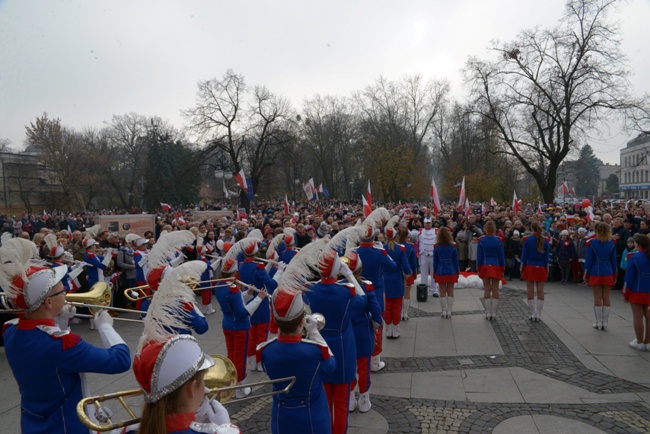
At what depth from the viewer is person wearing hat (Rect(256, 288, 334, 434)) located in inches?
138

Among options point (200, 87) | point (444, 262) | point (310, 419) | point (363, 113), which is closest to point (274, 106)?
point (200, 87)

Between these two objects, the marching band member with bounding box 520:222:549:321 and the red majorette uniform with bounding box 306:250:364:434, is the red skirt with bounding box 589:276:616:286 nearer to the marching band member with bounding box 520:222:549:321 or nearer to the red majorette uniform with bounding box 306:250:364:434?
the marching band member with bounding box 520:222:549:321

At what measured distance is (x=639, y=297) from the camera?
24.2ft

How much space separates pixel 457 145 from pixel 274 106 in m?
→ 29.8

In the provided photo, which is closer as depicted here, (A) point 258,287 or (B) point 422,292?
(A) point 258,287

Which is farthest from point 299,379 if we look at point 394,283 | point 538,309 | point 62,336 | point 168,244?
point 538,309

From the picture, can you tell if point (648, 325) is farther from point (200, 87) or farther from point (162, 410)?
point (200, 87)

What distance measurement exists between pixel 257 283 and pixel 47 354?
4.12 metres

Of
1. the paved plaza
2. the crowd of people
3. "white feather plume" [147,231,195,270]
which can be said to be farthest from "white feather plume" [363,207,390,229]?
"white feather plume" [147,231,195,270]

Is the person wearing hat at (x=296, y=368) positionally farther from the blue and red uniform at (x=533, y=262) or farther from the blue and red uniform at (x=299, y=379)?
the blue and red uniform at (x=533, y=262)

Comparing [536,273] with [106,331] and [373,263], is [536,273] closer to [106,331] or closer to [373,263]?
[373,263]

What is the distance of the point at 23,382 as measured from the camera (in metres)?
3.09

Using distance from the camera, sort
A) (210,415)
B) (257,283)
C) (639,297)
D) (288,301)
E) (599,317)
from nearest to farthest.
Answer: (210,415), (288,301), (257,283), (639,297), (599,317)

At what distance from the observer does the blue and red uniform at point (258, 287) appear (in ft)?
22.9
